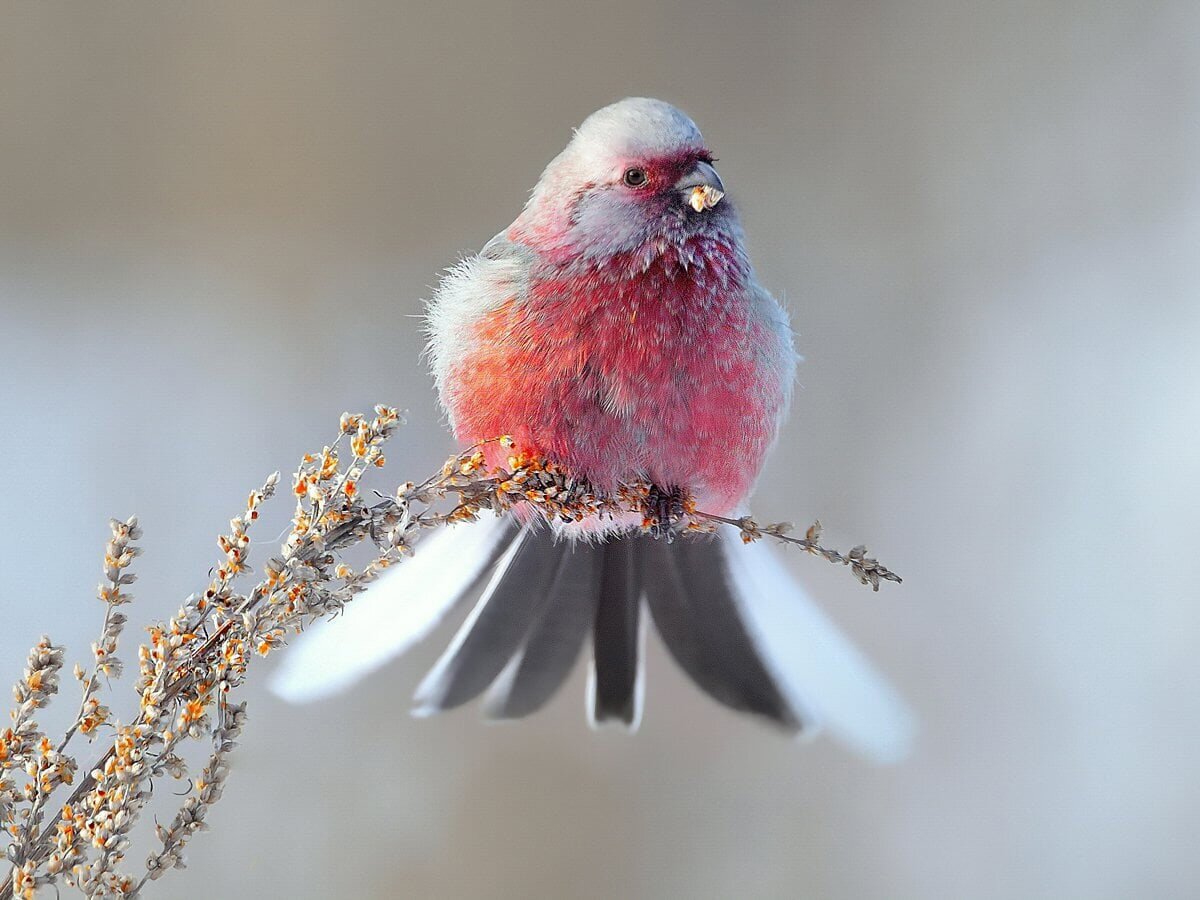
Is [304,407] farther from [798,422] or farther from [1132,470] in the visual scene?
[1132,470]

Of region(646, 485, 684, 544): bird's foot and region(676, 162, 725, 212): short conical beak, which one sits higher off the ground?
region(676, 162, 725, 212): short conical beak

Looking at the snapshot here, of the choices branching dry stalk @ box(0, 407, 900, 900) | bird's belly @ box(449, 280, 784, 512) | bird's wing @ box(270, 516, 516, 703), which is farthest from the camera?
bird's wing @ box(270, 516, 516, 703)

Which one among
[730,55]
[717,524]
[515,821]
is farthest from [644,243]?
[515,821]

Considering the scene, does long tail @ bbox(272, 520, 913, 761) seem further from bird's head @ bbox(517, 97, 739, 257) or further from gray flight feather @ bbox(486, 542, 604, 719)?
bird's head @ bbox(517, 97, 739, 257)

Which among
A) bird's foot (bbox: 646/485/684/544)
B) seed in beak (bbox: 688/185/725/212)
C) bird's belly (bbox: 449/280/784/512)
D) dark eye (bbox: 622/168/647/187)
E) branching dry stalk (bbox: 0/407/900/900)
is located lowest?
branching dry stalk (bbox: 0/407/900/900)

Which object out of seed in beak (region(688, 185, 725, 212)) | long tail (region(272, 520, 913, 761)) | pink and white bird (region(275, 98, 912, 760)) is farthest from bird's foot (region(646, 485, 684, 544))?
seed in beak (region(688, 185, 725, 212))

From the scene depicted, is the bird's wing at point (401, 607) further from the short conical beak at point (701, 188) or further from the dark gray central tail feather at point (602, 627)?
the short conical beak at point (701, 188)

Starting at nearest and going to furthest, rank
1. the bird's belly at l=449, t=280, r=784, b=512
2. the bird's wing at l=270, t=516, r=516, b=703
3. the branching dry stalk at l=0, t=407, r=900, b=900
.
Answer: the branching dry stalk at l=0, t=407, r=900, b=900 < the bird's belly at l=449, t=280, r=784, b=512 < the bird's wing at l=270, t=516, r=516, b=703
